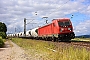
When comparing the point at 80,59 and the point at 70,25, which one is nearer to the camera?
the point at 80,59

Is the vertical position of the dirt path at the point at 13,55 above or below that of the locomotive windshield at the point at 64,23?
below

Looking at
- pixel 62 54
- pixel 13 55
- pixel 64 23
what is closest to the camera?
pixel 62 54

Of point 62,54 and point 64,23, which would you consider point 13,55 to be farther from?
point 64,23

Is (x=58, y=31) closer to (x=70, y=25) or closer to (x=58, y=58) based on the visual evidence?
(x=70, y=25)

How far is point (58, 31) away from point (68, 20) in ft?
8.05

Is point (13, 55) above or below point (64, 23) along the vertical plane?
below

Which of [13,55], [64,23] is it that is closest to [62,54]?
[13,55]

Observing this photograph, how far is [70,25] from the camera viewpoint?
29.1 metres

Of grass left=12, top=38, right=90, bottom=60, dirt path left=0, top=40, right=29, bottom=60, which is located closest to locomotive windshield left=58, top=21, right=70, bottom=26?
dirt path left=0, top=40, right=29, bottom=60

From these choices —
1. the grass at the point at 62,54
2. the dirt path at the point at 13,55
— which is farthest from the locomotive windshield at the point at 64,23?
the grass at the point at 62,54

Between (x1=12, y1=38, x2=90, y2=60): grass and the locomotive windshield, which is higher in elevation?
the locomotive windshield

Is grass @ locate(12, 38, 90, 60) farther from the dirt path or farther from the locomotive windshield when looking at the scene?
the locomotive windshield

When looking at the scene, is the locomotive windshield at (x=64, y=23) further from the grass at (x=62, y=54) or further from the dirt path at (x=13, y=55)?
the grass at (x=62, y=54)

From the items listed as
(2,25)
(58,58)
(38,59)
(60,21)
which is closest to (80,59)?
(58,58)
